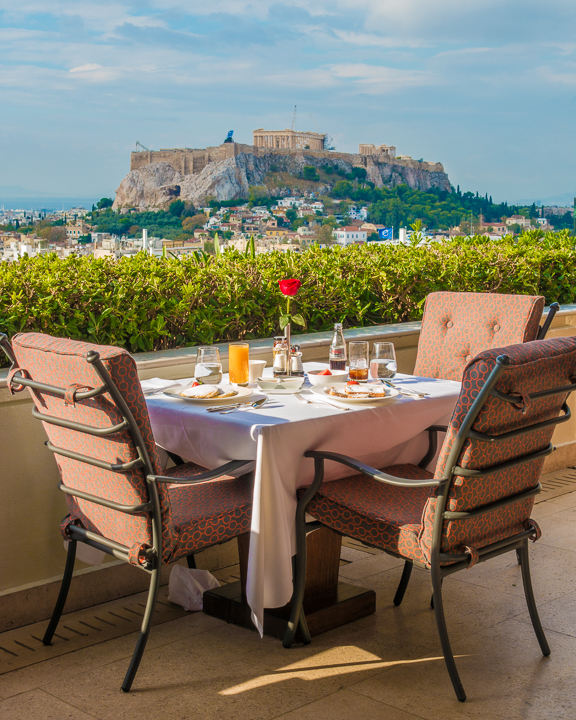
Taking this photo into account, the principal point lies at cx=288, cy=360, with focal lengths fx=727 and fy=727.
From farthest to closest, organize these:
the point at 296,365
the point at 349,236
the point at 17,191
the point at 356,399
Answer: the point at 349,236
the point at 17,191
the point at 296,365
the point at 356,399

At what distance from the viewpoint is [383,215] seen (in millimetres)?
5469

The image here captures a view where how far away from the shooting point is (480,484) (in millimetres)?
1976

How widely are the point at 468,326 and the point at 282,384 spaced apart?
3.38 ft

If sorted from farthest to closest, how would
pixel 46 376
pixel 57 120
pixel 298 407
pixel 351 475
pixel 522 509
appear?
pixel 57 120, pixel 351 475, pixel 298 407, pixel 522 509, pixel 46 376

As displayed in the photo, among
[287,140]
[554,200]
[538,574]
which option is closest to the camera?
[538,574]

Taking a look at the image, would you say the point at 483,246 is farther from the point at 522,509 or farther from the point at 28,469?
the point at 28,469

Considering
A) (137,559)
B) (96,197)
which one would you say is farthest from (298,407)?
(96,197)

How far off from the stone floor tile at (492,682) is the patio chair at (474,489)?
0.07 meters

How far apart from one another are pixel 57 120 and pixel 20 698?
3.54 meters

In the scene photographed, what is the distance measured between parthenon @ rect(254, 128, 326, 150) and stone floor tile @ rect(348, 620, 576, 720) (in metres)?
4.09

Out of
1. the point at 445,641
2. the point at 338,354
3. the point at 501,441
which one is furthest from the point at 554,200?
the point at 445,641

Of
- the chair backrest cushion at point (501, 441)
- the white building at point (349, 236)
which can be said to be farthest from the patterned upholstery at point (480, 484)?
the white building at point (349, 236)

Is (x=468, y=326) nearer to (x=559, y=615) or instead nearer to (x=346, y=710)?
(x=559, y=615)

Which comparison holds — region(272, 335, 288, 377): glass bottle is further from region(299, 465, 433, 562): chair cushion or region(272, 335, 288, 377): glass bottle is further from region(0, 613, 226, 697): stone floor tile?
region(0, 613, 226, 697): stone floor tile
